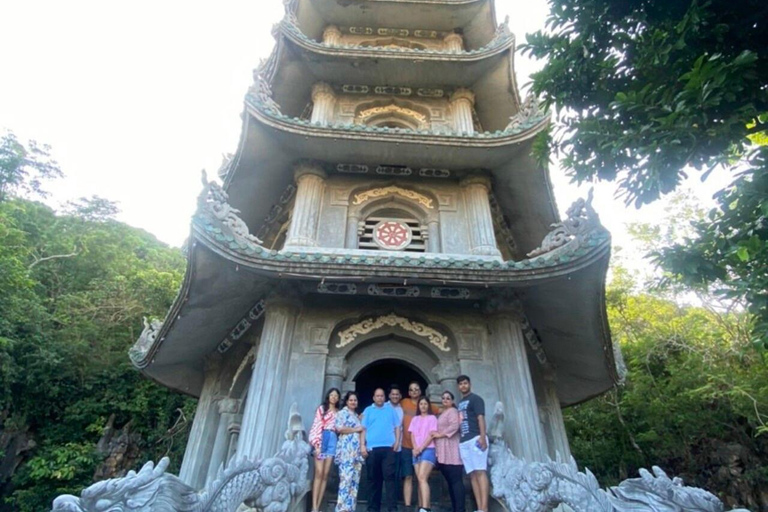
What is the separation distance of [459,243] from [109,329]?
1442cm

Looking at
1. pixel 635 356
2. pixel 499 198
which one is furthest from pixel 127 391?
pixel 635 356

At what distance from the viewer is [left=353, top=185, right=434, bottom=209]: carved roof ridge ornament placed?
9.15 meters

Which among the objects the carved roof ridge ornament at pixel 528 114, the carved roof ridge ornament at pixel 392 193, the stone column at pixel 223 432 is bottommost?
the stone column at pixel 223 432

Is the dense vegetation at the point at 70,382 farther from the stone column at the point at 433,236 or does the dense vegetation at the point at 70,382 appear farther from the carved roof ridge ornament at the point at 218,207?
the stone column at the point at 433,236

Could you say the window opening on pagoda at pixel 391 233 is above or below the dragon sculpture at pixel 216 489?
above

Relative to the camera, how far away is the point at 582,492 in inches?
184

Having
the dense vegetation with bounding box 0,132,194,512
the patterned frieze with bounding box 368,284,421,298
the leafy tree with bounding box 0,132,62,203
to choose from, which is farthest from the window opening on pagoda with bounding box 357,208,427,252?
the leafy tree with bounding box 0,132,62,203

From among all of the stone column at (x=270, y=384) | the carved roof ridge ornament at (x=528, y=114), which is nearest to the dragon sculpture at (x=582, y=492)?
the stone column at (x=270, y=384)

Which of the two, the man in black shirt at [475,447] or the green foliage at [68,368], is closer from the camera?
the man in black shirt at [475,447]

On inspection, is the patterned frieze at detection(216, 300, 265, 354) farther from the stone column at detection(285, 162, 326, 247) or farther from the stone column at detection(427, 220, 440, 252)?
the stone column at detection(427, 220, 440, 252)

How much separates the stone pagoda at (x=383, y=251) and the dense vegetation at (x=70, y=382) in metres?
6.46

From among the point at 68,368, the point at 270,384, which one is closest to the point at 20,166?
the point at 68,368

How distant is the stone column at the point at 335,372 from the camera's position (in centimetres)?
696

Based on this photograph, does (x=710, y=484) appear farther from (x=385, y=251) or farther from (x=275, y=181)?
(x=275, y=181)
